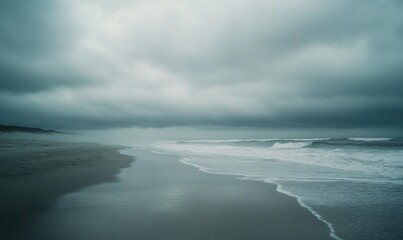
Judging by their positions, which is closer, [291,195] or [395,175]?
[291,195]

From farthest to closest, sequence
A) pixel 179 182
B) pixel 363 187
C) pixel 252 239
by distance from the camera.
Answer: pixel 179 182
pixel 363 187
pixel 252 239

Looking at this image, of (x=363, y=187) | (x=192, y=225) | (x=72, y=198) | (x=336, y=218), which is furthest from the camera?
(x=363, y=187)

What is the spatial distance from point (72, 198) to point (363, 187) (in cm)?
1123

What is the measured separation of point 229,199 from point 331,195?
3.75 metres

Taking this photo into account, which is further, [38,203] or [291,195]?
[291,195]

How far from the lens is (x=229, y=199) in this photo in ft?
29.2

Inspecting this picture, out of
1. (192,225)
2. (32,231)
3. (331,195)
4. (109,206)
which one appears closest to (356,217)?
(331,195)

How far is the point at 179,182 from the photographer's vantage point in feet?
39.5

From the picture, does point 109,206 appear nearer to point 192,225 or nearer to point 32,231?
point 32,231

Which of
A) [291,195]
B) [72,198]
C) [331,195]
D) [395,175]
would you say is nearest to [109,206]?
[72,198]

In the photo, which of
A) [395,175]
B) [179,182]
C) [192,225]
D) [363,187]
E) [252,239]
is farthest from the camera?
[395,175]

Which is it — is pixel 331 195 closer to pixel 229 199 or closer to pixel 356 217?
pixel 356 217

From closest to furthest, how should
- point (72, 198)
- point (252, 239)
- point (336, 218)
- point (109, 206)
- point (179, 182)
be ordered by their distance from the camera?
point (252, 239) → point (336, 218) → point (109, 206) → point (72, 198) → point (179, 182)

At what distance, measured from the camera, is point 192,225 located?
20.3 ft
